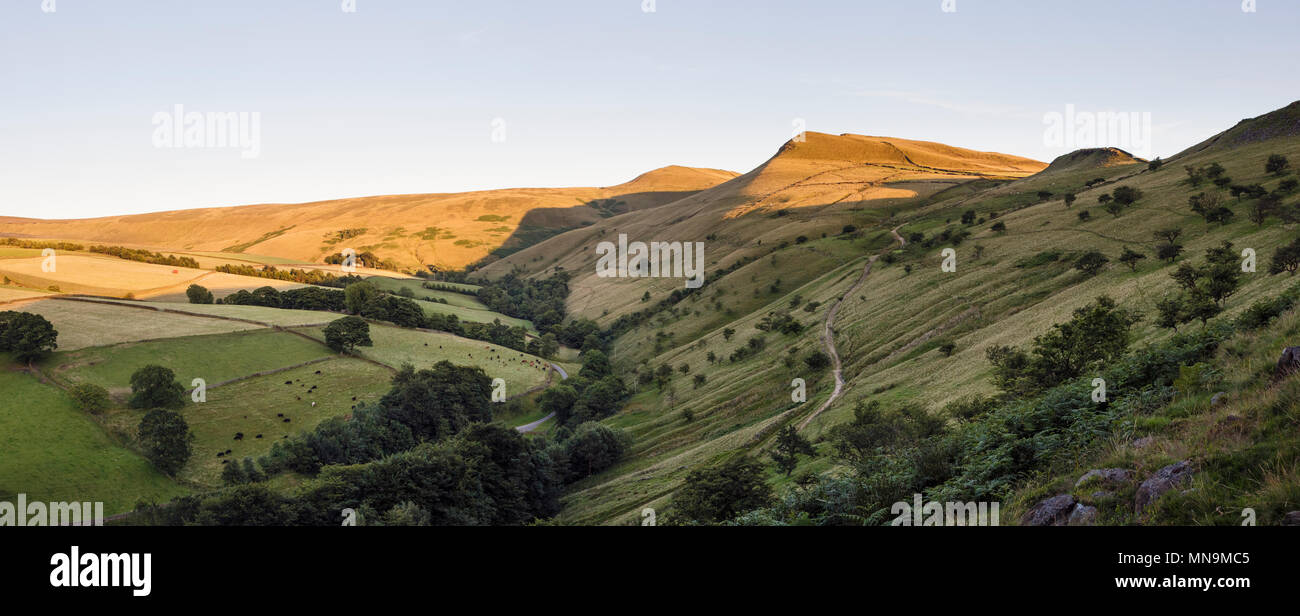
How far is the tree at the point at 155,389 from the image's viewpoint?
85125 mm

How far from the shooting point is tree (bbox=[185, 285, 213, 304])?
14888cm

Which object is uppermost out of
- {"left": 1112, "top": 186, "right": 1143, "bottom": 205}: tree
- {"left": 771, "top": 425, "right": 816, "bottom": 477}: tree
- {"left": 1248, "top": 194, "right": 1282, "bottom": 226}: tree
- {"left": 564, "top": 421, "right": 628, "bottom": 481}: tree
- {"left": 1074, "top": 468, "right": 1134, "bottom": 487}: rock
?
{"left": 1112, "top": 186, "right": 1143, "bottom": 205}: tree

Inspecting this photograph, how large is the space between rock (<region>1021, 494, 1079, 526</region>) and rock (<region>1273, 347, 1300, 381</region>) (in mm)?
6232

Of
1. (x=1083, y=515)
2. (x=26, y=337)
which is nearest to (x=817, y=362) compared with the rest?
(x=1083, y=515)

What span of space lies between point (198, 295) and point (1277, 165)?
671 ft

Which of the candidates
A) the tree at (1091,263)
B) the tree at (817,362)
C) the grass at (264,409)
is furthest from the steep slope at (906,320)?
the grass at (264,409)

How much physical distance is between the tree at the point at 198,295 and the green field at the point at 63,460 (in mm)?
70077

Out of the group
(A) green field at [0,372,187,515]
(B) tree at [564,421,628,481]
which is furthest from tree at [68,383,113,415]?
(B) tree at [564,421,628,481]

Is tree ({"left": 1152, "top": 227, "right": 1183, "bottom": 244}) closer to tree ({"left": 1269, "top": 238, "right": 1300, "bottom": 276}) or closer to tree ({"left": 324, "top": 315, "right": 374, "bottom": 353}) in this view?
tree ({"left": 1269, "top": 238, "right": 1300, "bottom": 276})

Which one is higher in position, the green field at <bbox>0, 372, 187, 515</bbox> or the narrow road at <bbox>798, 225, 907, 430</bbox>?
the narrow road at <bbox>798, 225, 907, 430</bbox>

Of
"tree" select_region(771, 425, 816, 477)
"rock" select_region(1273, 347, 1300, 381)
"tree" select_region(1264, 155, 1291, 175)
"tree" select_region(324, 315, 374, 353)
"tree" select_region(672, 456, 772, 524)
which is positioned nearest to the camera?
"rock" select_region(1273, 347, 1300, 381)

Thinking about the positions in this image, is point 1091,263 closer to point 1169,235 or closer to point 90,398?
point 1169,235

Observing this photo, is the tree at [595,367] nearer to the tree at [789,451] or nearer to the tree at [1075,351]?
the tree at [789,451]
